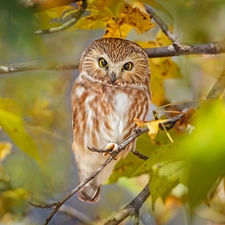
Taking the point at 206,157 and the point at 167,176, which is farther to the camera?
the point at 167,176

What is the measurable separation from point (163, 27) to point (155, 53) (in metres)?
0.04

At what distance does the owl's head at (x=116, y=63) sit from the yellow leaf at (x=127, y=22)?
20 mm

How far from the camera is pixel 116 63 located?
58cm

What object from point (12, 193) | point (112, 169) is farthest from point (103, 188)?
point (12, 193)

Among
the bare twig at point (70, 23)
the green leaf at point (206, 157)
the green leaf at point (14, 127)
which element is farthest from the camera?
Result: the bare twig at point (70, 23)

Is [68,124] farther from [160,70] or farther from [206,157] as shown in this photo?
[206,157]

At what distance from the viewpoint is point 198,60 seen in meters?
0.62

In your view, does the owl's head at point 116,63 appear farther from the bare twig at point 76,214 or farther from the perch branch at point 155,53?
the bare twig at point 76,214

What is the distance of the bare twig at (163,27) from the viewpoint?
58 centimetres

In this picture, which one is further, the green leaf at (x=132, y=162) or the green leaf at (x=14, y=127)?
the green leaf at (x=132, y=162)

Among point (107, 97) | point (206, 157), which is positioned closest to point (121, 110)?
point (107, 97)

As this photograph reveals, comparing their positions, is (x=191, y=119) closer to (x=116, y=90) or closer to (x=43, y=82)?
(x=116, y=90)

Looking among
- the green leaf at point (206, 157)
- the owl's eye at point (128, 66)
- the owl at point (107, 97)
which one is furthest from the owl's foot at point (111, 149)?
the green leaf at point (206, 157)

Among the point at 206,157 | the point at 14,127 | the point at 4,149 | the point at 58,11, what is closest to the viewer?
the point at 206,157
